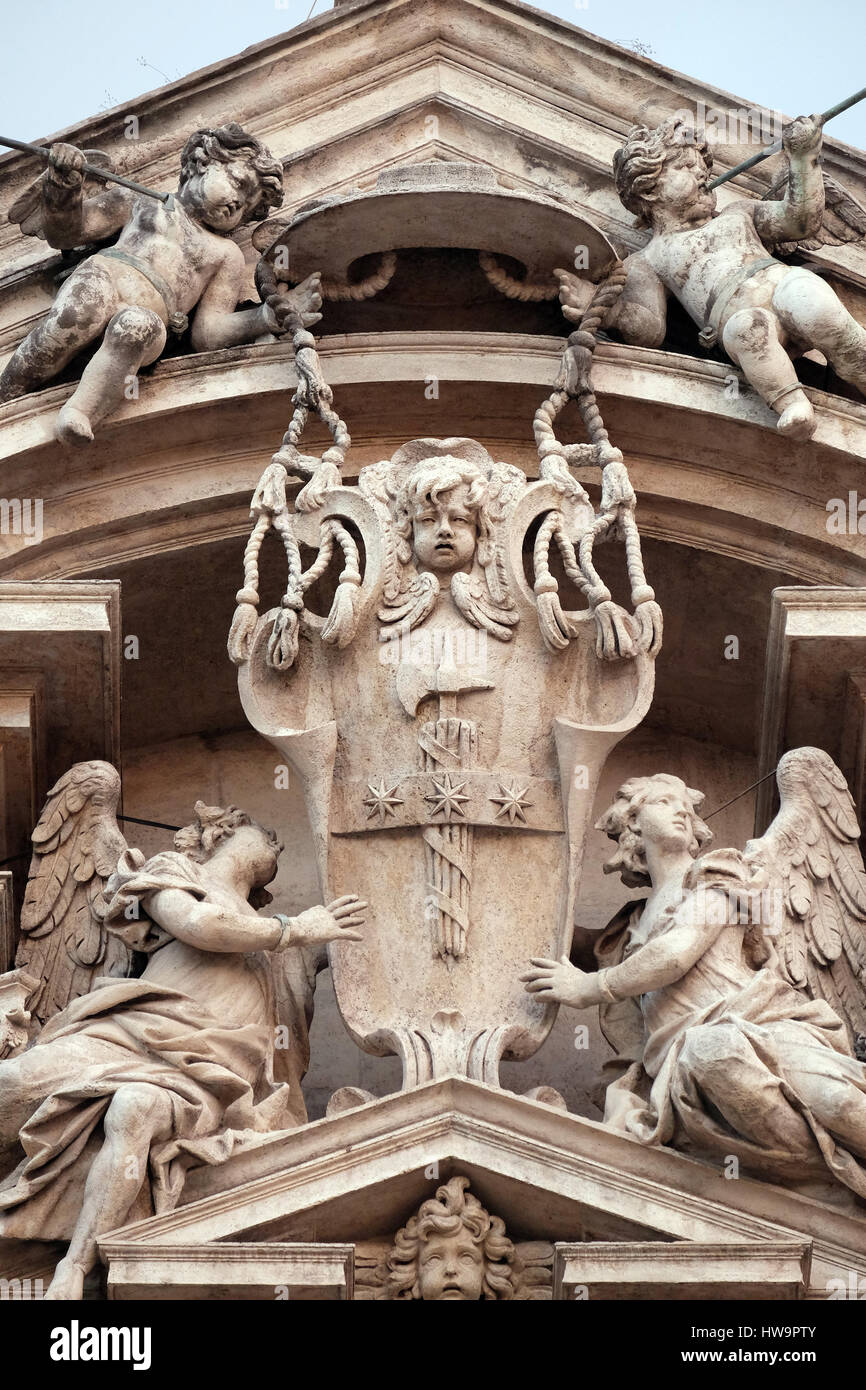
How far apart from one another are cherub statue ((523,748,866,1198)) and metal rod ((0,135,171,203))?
3.26 m

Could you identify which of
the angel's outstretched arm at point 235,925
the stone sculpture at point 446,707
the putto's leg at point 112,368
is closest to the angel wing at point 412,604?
the stone sculpture at point 446,707

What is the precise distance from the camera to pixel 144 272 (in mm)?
12117

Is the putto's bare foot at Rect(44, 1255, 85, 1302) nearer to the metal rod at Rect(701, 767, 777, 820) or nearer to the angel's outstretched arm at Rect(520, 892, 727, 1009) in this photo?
the angel's outstretched arm at Rect(520, 892, 727, 1009)

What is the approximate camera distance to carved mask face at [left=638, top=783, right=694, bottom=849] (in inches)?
415

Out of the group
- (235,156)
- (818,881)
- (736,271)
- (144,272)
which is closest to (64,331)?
(144,272)

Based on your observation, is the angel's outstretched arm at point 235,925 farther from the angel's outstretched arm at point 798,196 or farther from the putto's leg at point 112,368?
the angel's outstretched arm at point 798,196

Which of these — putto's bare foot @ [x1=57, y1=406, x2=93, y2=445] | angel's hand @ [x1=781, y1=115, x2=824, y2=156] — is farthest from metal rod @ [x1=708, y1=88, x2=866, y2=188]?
putto's bare foot @ [x1=57, y1=406, x2=93, y2=445]

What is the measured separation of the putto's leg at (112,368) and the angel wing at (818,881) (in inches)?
112

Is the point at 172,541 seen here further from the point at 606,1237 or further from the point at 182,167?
the point at 606,1237

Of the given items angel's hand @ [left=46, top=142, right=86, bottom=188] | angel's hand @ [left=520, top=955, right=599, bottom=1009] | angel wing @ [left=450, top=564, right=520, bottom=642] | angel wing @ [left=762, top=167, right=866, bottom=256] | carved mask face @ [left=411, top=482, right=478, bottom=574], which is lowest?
angel's hand @ [left=520, top=955, right=599, bottom=1009]

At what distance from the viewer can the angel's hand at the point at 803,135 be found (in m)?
12.0

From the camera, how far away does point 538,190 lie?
12805 millimetres

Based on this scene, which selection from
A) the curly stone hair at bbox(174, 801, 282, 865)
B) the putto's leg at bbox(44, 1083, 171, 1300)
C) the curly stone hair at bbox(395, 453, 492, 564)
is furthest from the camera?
the curly stone hair at bbox(395, 453, 492, 564)

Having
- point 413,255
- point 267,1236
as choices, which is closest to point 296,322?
point 413,255
